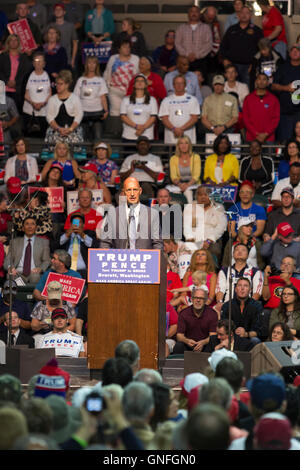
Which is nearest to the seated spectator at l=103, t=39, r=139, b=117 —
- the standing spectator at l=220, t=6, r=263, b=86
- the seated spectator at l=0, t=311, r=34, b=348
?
the standing spectator at l=220, t=6, r=263, b=86

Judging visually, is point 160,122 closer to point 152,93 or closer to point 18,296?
point 152,93

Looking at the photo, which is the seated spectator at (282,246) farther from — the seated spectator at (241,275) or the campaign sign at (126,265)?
the campaign sign at (126,265)

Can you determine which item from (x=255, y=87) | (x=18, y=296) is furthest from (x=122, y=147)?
(x=18, y=296)

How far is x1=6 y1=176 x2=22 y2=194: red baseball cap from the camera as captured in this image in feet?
42.6

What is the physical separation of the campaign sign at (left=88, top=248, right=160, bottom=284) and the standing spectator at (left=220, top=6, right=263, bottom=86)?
7.07 m

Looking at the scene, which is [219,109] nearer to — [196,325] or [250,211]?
[250,211]

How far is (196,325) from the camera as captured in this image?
1002cm

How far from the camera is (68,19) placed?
1592 centimetres

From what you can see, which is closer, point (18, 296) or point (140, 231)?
point (140, 231)

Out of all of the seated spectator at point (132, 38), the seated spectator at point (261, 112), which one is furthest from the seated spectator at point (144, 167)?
A: the seated spectator at point (132, 38)

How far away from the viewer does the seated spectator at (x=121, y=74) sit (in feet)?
48.3

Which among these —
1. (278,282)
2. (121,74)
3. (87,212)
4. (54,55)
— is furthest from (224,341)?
(54,55)

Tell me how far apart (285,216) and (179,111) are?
2.61 meters

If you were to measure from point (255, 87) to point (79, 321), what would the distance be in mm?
5317
